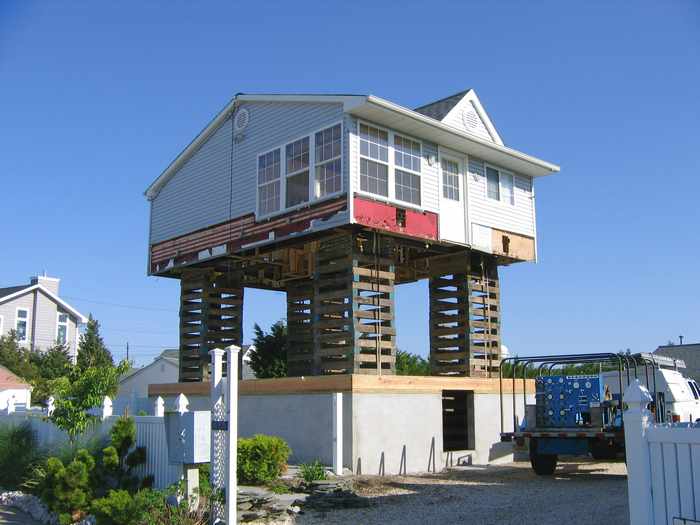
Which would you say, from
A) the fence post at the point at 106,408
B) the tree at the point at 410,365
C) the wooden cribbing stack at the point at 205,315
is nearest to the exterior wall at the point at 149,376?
the tree at the point at 410,365

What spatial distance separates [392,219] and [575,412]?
5.94 metres

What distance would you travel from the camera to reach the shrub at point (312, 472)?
13.9m

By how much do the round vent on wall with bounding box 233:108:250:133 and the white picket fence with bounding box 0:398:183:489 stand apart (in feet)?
31.9

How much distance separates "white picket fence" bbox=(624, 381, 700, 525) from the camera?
6898 mm

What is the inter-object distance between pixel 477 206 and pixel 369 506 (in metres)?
Result: 10.4

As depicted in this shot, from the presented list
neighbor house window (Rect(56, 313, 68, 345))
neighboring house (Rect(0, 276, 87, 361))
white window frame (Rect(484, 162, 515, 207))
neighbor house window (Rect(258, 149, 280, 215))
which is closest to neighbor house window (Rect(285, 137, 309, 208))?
neighbor house window (Rect(258, 149, 280, 215))

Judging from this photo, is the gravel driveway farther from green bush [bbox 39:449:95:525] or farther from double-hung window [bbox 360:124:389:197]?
double-hung window [bbox 360:124:389:197]

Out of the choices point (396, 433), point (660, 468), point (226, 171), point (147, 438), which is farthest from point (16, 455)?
point (660, 468)

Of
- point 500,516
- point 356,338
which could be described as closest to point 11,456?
point 356,338

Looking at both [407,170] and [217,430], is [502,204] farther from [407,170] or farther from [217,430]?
[217,430]

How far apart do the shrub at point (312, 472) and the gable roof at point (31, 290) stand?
36610 millimetres

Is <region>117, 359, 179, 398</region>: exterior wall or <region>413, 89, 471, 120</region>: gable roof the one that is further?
<region>117, 359, 179, 398</region>: exterior wall

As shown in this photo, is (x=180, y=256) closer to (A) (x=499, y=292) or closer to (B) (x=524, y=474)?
(A) (x=499, y=292)

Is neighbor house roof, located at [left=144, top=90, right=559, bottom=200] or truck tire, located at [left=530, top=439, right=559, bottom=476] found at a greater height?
neighbor house roof, located at [left=144, top=90, right=559, bottom=200]
